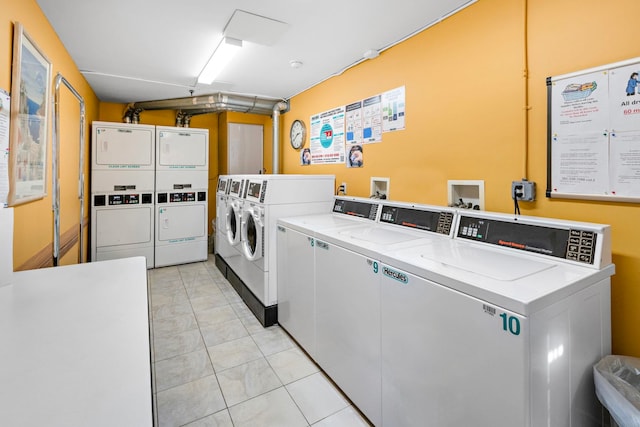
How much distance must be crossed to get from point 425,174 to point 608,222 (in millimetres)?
1178

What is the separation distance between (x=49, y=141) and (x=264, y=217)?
1786mm

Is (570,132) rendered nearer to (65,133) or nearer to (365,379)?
(365,379)

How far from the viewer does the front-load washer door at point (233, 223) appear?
349 cm

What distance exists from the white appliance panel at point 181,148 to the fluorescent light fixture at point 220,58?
121 centimetres

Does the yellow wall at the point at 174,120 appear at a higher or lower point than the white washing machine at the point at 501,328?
higher

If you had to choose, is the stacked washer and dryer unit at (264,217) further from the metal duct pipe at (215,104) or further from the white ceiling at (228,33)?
the metal duct pipe at (215,104)

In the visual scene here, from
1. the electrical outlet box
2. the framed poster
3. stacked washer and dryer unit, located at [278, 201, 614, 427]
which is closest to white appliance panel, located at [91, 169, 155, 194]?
stacked washer and dryer unit, located at [278, 201, 614, 427]

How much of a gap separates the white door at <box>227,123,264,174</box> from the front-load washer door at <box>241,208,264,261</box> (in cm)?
233

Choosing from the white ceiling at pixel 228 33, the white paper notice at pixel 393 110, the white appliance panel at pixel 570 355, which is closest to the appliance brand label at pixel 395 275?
the white appliance panel at pixel 570 355

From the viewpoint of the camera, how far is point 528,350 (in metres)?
1.01

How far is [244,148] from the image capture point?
5.39 m

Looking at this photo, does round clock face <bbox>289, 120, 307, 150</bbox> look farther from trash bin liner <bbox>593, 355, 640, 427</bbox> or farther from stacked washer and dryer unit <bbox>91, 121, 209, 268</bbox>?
trash bin liner <bbox>593, 355, 640, 427</bbox>

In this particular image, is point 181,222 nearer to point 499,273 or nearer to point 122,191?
point 122,191

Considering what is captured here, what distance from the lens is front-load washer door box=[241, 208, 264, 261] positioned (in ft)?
9.28
